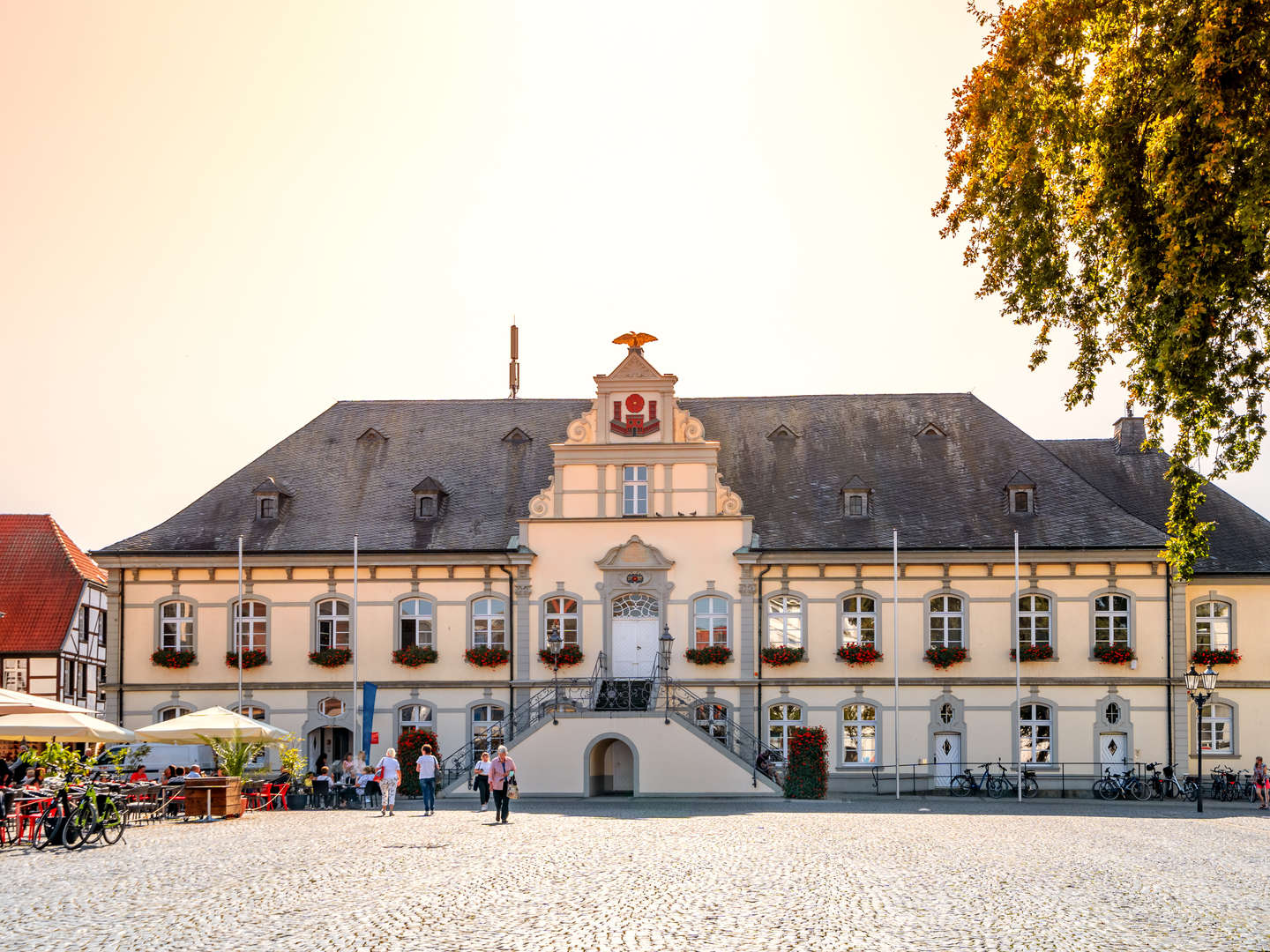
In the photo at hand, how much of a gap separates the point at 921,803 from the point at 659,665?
753 centimetres

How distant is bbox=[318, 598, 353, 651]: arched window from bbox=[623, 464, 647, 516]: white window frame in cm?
753

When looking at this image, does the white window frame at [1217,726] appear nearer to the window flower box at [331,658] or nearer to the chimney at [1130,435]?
the chimney at [1130,435]

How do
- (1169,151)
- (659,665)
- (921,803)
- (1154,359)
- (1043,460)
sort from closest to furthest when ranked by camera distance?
1. (1169,151)
2. (1154,359)
3. (921,803)
4. (659,665)
5. (1043,460)

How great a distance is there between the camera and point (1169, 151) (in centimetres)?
1409

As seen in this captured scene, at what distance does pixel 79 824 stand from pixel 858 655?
21.0m

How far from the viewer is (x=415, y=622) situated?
125 ft

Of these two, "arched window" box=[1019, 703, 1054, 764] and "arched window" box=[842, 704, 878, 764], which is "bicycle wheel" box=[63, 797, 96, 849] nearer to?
"arched window" box=[842, 704, 878, 764]

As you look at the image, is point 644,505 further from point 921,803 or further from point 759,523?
point 921,803

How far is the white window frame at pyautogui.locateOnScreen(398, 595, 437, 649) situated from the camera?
38094mm

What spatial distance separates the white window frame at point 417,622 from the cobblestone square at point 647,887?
42.8 feet

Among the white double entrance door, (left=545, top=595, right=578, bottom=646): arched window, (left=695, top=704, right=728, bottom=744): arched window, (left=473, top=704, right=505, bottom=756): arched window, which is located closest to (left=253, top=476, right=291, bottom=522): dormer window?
(left=473, top=704, right=505, bottom=756): arched window

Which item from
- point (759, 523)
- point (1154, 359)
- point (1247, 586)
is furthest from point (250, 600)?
point (1154, 359)

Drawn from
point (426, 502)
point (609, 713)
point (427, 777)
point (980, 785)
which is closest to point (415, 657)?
point (426, 502)

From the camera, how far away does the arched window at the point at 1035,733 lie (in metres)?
36.9
